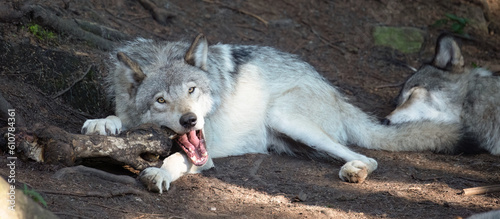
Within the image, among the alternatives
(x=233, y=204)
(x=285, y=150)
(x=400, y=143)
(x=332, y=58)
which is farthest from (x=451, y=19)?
(x=233, y=204)

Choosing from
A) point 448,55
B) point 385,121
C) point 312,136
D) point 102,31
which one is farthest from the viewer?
point 448,55

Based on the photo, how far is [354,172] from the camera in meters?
4.10

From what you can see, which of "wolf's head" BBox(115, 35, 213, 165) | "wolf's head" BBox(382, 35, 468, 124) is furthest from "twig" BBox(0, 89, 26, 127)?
"wolf's head" BBox(382, 35, 468, 124)

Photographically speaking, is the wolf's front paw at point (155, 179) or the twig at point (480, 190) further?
the twig at point (480, 190)

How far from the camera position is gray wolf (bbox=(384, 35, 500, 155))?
5465mm

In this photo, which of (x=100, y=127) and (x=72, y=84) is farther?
(x=72, y=84)

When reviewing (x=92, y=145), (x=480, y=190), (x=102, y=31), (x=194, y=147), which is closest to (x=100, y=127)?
(x=92, y=145)

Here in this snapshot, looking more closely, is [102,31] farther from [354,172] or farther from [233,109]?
[354,172]

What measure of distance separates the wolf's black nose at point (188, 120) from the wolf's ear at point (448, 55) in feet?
12.9

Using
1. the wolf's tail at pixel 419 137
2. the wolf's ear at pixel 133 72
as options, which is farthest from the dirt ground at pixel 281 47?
the wolf's ear at pixel 133 72

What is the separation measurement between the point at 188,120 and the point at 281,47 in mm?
3953

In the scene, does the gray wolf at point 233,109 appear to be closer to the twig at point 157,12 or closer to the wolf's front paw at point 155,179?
the wolf's front paw at point 155,179

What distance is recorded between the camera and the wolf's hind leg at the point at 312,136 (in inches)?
175

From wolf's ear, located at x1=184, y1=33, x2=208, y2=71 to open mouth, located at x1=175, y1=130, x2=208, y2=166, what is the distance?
2.11 feet
